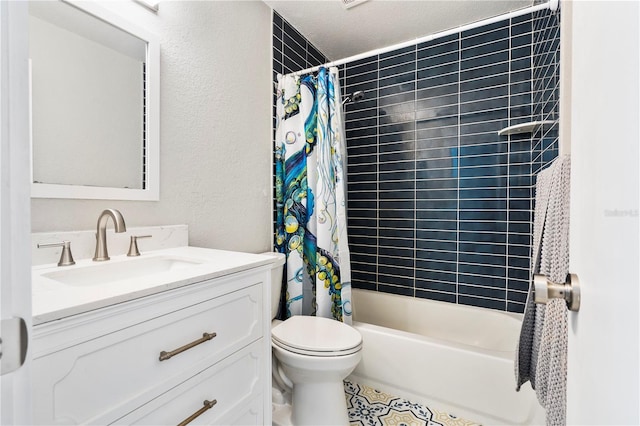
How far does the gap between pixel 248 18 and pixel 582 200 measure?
188 centimetres

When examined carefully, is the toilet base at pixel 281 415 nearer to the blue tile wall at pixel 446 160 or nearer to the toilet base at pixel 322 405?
the toilet base at pixel 322 405

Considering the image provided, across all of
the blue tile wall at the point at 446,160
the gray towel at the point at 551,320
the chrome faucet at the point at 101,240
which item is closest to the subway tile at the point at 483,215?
the blue tile wall at the point at 446,160

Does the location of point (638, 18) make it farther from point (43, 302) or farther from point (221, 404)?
point (221, 404)

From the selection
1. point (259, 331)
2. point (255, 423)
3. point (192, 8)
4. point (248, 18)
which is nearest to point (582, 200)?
point (259, 331)

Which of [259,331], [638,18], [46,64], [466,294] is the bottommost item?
[466,294]

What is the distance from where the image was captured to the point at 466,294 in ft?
7.15

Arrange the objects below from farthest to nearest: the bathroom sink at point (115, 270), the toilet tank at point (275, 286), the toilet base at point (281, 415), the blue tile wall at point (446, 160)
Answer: the blue tile wall at point (446, 160), the toilet tank at point (275, 286), the toilet base at point (281, 415), the bathroom sink at point (115, 270)

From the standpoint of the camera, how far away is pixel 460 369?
1.53 metres

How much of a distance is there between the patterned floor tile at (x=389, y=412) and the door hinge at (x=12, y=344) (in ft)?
5.18

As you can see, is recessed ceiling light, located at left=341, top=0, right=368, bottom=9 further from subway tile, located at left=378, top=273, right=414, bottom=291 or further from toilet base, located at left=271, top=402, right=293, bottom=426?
toilet base, located at left=271, top=402, right=293, bottom=426

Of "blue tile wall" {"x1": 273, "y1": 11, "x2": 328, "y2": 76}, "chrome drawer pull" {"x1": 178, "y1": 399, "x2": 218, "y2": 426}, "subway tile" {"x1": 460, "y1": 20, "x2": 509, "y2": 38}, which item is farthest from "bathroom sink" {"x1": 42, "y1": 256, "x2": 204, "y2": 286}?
"subway tile" {"x1": 460, "y1": 20, "x2": 509, "y2": 38}

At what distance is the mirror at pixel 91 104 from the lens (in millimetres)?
997

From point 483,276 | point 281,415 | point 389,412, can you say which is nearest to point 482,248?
point 483,276

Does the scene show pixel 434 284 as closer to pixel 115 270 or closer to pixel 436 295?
Answer: pixel 436 295
